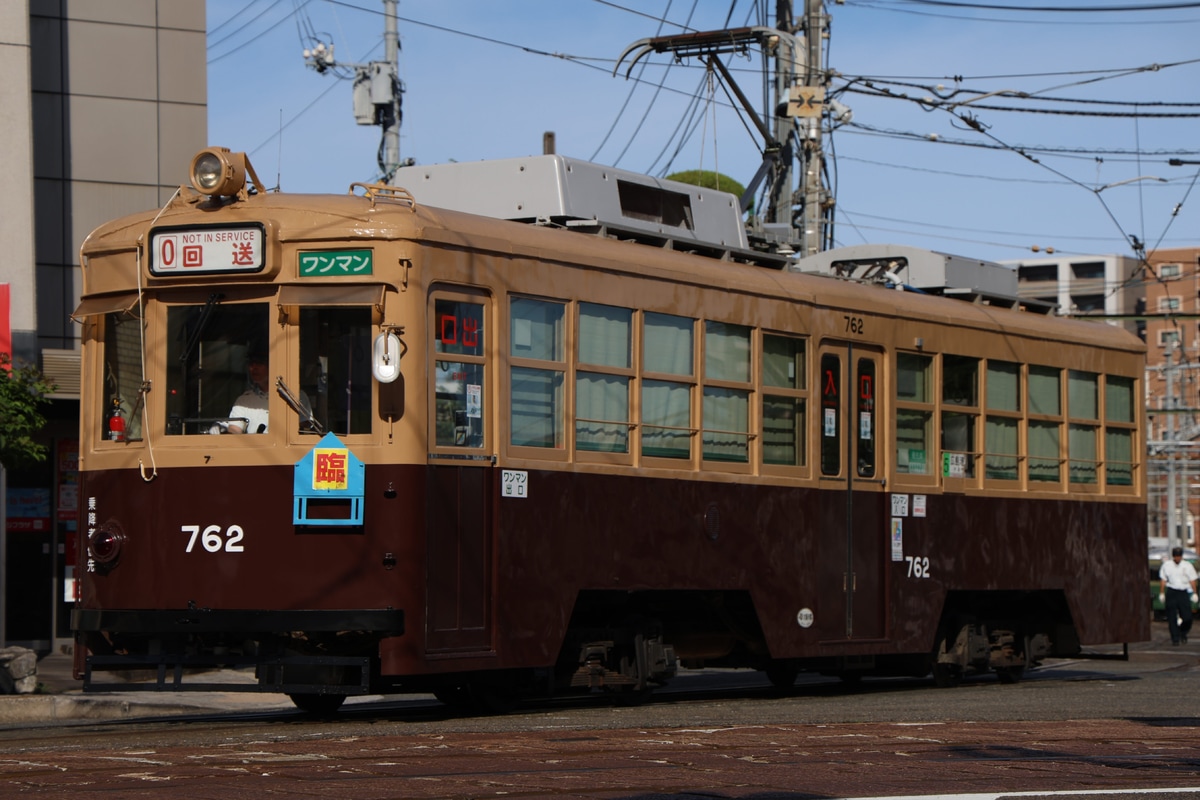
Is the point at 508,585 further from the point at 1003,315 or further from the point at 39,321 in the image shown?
the point at 39,321

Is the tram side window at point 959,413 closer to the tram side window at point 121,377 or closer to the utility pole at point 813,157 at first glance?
the tram side window at point 121,377

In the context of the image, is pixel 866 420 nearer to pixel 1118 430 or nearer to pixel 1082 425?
pixel 1082 425

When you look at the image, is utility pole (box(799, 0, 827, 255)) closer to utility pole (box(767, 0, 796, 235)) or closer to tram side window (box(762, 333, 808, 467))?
utility pole (box(767, 0, 796, 235))

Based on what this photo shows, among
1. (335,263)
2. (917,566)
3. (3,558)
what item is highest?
(335,263)

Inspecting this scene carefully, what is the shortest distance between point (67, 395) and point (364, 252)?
31.8 feet

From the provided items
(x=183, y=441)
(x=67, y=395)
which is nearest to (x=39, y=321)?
(x=67, y=395)

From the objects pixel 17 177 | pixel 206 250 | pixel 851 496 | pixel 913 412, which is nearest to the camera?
pixel 206 250

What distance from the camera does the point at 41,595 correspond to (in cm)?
2073

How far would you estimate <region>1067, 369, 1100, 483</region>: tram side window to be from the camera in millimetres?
16188

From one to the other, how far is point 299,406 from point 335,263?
2.79 ft

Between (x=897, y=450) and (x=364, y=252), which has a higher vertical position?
(x=364, y=252)

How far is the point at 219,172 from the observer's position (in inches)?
421

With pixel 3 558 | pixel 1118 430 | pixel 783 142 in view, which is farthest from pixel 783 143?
pixel 3 558

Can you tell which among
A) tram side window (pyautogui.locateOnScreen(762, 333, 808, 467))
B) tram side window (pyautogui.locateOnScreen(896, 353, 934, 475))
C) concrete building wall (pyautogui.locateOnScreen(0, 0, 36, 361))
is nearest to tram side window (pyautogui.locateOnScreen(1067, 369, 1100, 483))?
tram side window (pyautogui.locateOnScreen(896, 353, 934, 475))
